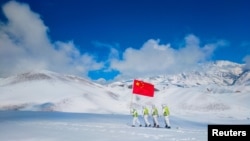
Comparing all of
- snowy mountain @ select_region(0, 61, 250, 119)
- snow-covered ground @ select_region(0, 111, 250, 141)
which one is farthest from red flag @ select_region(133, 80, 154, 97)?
snowy mountain @ select_region(0, 61, 250, 119)

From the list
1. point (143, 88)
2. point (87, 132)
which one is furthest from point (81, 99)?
point (87, 132)

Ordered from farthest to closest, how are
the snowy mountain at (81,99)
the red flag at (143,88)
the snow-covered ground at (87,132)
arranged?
the snowy mountain at (81,99)
the red flag at (143,88)
the snow-covered ground at (87,132)

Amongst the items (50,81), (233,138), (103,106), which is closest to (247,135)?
(233,138)

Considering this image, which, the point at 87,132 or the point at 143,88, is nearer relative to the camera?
the point at 87,132

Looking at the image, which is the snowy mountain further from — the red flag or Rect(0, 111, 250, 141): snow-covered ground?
Rect(0, 111, 250, 141): snow-covered ground

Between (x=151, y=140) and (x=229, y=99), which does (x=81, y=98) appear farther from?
(x=151, y=140)

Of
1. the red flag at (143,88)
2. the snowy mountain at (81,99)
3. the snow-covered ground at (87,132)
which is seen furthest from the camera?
the snowy mountain at (81,99)

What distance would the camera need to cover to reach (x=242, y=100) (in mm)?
132375

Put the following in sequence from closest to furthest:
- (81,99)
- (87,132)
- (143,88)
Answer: (87,132) → (143,88) → (81,99)

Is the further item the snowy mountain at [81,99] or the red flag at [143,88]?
the snowy mountain at [81,99]

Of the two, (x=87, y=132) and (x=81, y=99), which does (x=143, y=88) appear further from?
(x=81, y=99)

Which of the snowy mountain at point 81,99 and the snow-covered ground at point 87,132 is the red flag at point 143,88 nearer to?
the snow-covered ground at point 87,132

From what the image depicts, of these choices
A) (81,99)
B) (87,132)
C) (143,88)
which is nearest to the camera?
(87,132)

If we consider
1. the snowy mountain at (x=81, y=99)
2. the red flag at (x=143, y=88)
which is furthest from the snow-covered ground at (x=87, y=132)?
the snowy mountain at (x=81, y=99)
